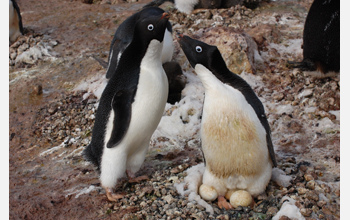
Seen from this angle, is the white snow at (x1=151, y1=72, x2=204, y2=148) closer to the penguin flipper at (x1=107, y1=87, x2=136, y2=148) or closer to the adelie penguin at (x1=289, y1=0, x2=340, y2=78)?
the penguin flipper at (x1=107, y1=87, x2=136, y2=148)

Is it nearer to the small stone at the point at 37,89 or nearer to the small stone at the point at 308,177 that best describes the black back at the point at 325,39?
the small stone at the point at 308,177

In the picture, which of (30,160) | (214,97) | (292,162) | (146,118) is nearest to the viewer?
(214,97)

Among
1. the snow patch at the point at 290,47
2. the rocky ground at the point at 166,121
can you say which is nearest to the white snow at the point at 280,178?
the rocky ground at the point at 166,121

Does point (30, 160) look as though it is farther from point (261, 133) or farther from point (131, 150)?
point (261, 133)

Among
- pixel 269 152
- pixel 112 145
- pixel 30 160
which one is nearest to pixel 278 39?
pixel 269 152

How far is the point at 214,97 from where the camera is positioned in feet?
7.32

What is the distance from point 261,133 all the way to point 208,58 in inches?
24.6

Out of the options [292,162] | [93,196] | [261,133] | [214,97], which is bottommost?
[93,196]

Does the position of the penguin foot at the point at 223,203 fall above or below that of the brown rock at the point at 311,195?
below

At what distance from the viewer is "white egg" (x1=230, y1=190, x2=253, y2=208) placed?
2293mm

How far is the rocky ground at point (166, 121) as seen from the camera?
2.37m

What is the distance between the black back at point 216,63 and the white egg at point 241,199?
0.29m

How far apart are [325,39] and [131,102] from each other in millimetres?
2758

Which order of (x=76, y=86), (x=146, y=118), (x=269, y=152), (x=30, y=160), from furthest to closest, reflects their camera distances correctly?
1. (x=76, y=86)
2. (x=30, y=160)
3. (x=146, y=118)
4. (x=269, y=152)
